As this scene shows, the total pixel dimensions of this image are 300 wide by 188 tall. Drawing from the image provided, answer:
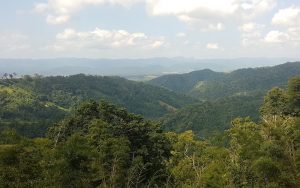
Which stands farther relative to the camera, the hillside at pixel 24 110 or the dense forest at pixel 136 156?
the hillside at pixel 24 110

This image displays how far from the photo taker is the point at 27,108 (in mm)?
179375

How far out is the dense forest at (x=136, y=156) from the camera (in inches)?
1242

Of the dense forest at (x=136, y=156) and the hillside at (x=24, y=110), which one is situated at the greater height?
the dense forest at (x=136, y=156)

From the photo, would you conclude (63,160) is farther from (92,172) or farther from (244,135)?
(244,135)

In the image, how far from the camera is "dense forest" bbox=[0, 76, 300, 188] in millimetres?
31547

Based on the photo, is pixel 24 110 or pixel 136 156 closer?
pixel 136 156

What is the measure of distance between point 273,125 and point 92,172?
27.1 metres

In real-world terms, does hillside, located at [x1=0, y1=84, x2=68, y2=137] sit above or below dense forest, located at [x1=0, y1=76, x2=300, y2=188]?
below

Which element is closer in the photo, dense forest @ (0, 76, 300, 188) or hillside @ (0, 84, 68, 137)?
dense forest @ (0, 76, 300, 188)

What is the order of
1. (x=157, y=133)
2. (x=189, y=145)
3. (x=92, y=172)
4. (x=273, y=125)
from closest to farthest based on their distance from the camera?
(x=92, y=172) < (x=273, y=125) < (x=157, y=133) < (x=189, y=145)

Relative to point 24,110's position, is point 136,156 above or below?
above

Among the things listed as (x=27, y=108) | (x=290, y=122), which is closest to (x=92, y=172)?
(x=290, y=122)

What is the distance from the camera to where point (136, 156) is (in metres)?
49.0

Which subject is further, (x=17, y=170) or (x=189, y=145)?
(x=189, y=145)
